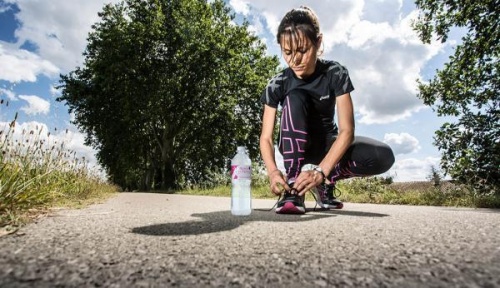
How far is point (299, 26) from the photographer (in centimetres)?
338

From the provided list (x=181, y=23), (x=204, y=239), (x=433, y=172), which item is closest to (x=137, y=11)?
(x=181, y=23)

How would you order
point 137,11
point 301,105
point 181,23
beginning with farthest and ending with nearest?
point 137,11, point 181,23, point 301,105

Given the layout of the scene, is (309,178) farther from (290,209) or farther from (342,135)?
(342,135)

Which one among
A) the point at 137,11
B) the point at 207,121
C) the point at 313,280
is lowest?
the point at 313,280

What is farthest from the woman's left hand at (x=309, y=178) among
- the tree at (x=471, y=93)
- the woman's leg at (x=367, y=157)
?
the tree at (x=471, y=93)

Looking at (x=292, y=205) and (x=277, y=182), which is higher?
(x=277, y=182)

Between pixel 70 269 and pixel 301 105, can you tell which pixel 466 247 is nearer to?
pixel 70 269

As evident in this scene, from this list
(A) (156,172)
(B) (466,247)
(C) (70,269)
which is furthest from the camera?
(A) (156,172)

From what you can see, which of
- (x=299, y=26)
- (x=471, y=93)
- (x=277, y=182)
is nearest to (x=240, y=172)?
(x=277, y=182)

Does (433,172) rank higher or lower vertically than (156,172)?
lower

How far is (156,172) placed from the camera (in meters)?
21.7

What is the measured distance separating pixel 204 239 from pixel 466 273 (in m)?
1.27

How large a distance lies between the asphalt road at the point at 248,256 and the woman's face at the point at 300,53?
70.8 inches

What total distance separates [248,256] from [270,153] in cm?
200
